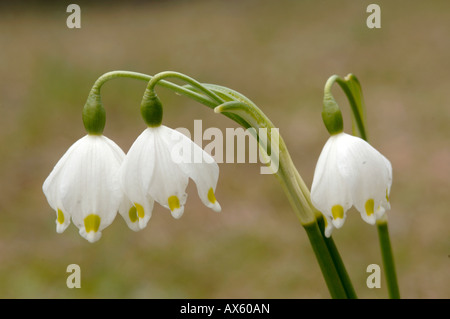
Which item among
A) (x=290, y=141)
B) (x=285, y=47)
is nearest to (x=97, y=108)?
(x=290, y=141)

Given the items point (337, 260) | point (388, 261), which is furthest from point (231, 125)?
point (337, 260)

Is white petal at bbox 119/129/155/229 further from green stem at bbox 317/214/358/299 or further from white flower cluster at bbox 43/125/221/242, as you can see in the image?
green stem at bbox 317/214/358/299

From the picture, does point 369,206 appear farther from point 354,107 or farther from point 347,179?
point 354,107

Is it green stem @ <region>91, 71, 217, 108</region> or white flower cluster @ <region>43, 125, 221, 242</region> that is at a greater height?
green stem @ <region>91, 71, 217, 108</region>

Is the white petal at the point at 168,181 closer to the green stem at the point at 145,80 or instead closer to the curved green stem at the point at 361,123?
the green stem at the point at 145,80

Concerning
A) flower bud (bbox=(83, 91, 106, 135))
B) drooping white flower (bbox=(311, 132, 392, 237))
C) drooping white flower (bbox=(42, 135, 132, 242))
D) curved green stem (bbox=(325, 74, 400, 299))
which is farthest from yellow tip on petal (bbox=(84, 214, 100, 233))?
curved green stem (bbox=(325, 74, 400, 299))

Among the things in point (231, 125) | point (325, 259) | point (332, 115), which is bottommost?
point (325, 259)
